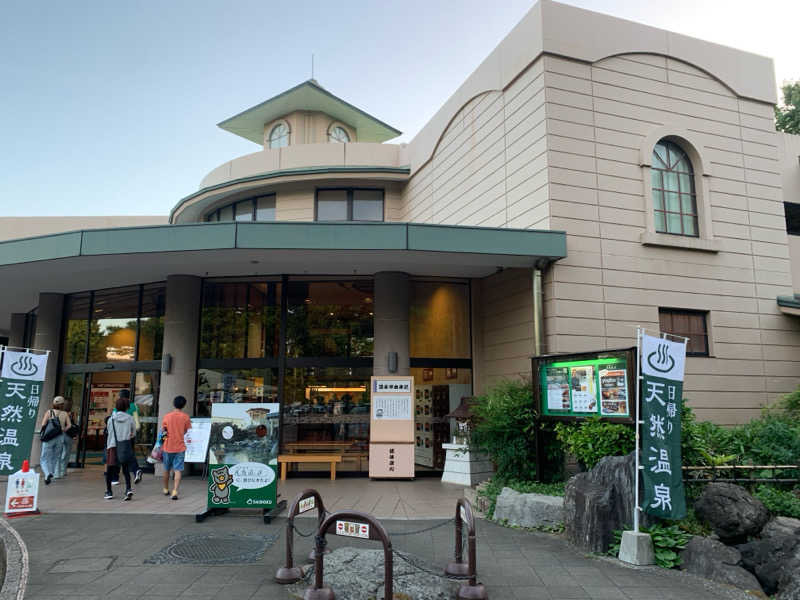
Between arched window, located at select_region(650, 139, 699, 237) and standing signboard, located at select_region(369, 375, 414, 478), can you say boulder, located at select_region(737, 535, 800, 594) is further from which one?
arched window, located at select_region(650, 139, 699, 237)

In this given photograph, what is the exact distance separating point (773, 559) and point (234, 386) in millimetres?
10234

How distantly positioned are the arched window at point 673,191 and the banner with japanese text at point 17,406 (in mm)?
11539

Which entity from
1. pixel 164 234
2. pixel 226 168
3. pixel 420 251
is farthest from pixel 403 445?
pixel 226 168

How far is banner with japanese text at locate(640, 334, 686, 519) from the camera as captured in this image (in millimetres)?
6508

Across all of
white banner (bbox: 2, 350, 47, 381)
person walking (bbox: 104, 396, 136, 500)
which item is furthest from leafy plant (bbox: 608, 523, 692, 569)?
white banner (bbox: 2, 350, 47, 381)

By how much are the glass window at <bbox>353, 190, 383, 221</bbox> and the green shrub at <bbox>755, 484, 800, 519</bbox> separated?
11.2 meters

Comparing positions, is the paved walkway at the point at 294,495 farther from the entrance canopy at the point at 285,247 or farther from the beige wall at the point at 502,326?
the entrance canopy at the point at 285,247

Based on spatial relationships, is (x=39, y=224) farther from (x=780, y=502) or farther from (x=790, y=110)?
(x=790, y=110)

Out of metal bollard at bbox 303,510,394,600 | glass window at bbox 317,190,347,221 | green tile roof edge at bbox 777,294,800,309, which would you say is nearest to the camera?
metal bollard at bbox 303,510,394,600

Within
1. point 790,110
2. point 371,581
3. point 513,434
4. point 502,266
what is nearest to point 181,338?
point 502,266

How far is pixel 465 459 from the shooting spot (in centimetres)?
1141

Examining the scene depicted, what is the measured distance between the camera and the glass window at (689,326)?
11617 mm

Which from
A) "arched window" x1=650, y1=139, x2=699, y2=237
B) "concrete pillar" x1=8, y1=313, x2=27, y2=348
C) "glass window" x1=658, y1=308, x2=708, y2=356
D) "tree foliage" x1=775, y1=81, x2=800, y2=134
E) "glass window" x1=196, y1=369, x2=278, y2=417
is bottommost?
"glass window" x1=196, y1=369, x2=278, y2=417

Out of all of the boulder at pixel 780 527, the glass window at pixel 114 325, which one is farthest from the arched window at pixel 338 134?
the boulder at pixel 780 527
